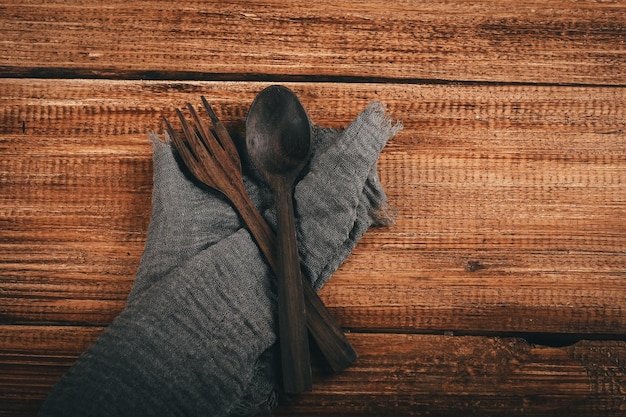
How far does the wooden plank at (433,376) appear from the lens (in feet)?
1.51

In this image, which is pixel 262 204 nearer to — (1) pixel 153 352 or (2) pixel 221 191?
(2) pixel 221 191

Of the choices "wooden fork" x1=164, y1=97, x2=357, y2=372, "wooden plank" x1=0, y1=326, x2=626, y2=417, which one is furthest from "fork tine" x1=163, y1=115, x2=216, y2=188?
"wooden plank" x1=0, y1=326, x2=626, y2=417

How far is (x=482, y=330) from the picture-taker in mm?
479

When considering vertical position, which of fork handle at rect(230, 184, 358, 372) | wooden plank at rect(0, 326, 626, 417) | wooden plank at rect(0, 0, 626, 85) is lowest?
wooden plank at rect(0, 326, 626, 417)

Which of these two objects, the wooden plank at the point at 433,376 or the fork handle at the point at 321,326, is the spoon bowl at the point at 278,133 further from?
the wooden plank at the point at 433,376

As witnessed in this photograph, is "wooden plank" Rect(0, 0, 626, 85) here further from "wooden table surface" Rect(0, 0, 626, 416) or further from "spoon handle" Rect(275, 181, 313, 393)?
"spoon handle" Rect(275, 181, 313, 393)

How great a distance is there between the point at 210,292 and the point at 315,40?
0.26m

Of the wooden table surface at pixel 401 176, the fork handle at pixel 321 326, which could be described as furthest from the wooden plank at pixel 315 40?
the fork handle at pixel 321 326

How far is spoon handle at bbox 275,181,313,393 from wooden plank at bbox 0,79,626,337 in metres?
0.05

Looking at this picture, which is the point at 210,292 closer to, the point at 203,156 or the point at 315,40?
the point at 203,156

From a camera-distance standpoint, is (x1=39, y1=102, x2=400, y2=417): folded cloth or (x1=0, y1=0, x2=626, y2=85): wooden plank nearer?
(x1=39, y1=102, x2=400, y2=417): folded cloth

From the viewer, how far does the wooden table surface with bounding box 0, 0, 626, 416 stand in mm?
470

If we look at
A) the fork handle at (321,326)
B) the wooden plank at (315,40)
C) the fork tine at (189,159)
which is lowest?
the fork handle at (321,326)

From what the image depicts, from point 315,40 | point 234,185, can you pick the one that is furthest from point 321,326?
point 315,40
